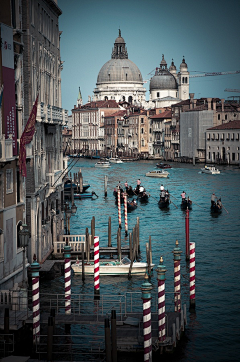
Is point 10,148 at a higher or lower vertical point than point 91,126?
lower

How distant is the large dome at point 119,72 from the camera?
140375 millimetres

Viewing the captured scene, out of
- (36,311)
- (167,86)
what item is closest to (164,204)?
(36,311)

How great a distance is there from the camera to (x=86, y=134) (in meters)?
124

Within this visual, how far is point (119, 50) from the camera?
14625 centimetres

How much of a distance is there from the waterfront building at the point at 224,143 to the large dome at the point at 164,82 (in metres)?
49.4

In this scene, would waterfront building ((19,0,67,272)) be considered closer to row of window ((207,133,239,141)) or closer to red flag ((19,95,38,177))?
red flag ((19,95,38,177))

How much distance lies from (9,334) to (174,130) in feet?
266

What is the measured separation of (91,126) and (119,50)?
30086mm

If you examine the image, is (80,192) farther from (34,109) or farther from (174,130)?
(174,130)

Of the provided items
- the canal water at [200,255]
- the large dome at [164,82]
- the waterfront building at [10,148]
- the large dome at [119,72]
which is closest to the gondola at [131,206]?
the canal water at [200,255]

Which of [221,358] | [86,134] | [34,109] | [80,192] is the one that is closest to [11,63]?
[34,109]

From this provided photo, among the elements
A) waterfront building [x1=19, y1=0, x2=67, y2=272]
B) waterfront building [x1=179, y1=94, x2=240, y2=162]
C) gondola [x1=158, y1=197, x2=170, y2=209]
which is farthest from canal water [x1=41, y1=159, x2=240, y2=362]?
waterfront building [x1=179, y1=94, x2=240, y2=162]

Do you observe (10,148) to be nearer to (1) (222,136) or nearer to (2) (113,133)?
(1) (222,136)

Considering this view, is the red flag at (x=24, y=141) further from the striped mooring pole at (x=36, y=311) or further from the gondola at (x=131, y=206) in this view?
the gondola at (x=131, y=206)
